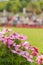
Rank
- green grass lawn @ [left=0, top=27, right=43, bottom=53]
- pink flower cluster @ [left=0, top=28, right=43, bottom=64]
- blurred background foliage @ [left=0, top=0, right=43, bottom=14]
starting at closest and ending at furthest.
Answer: pink flower cluster @ [left=0, top=28, right=43, bottom=64]
green grass lawn @ [left=0, top=27, right=43, bottom=53]
blurred background foliage @ [left=0, top=0, right=43, bottom=14]

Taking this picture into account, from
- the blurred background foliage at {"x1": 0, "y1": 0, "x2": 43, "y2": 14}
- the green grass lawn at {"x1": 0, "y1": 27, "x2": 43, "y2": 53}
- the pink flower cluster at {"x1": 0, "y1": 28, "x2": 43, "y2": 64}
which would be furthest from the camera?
the blurred background foliage at {"x1": 0, "y1": 0, "x2": 43, "y2": 14}

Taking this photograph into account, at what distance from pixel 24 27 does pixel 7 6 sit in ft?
11.0

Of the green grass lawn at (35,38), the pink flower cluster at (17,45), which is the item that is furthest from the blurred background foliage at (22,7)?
the pink flower cluster at (17,45)

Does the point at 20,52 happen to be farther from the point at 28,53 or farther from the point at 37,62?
the point at 37,62

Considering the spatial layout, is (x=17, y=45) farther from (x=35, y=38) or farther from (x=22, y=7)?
(x=22, y=7)

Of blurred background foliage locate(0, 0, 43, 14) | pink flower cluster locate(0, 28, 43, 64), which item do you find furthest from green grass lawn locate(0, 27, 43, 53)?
blurred background foliage locate(0, 0, 43, 14)

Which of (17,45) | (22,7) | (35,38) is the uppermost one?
(17,45)

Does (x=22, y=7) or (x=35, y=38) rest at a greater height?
(x=35, y=38)

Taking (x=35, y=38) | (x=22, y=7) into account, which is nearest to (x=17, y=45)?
(x=35, y=38)

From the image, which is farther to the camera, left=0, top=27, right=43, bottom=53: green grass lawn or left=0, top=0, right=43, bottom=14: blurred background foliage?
left=0, top=0, right=43, bottom=14: blurred background foliage

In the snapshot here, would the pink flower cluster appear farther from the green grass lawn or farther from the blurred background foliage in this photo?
the blurred background foliage

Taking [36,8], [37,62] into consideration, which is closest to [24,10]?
[36,8]

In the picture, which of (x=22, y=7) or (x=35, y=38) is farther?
(x=22, y=7)

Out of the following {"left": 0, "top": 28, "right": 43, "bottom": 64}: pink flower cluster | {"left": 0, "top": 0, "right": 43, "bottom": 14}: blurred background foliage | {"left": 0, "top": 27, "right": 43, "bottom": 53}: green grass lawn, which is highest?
{"left": 0, "top": 28, "right": 43, "bottom": 64}: pink flower cluster
